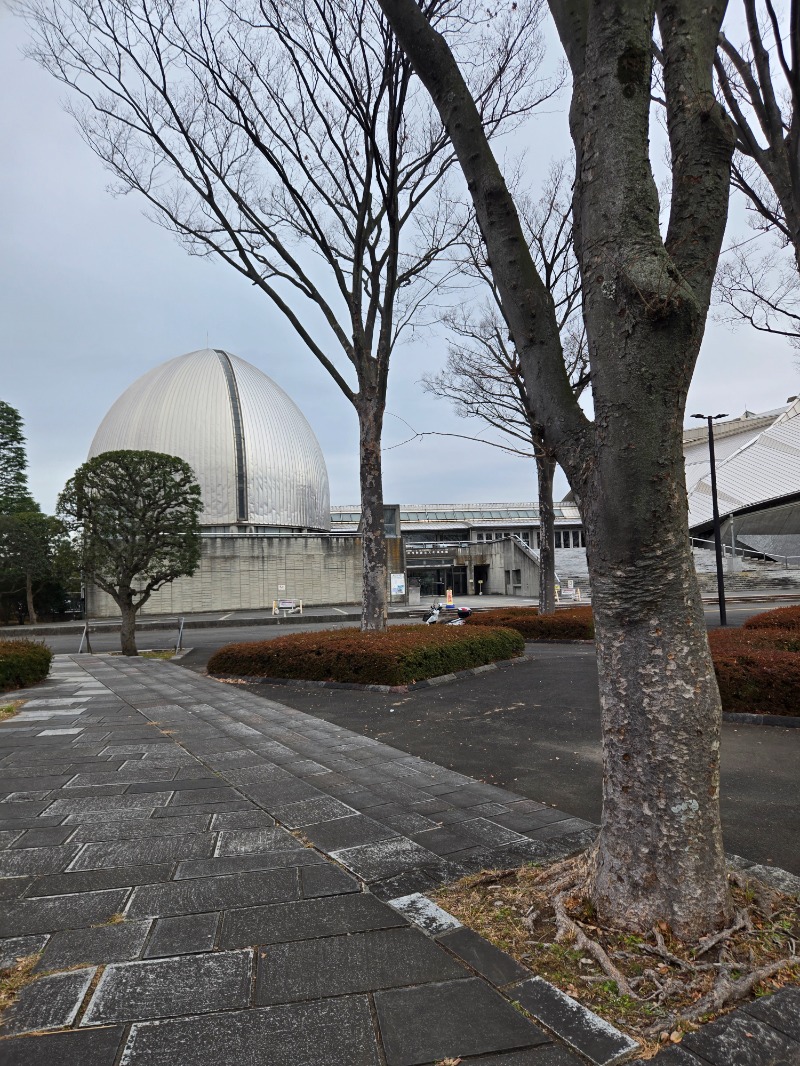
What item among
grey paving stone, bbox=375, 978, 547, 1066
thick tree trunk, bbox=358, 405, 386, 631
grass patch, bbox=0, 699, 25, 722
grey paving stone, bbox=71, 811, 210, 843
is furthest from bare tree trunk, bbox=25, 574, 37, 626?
grey paving stone, bbox=375, 978, 547, 1066

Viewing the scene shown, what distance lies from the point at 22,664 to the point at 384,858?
28.5 feet

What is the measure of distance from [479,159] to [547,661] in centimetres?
956

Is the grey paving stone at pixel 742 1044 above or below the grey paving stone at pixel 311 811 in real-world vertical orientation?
above

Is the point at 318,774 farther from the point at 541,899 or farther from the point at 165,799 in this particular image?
the point at 541,899

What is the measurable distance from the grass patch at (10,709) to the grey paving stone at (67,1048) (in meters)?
6.24

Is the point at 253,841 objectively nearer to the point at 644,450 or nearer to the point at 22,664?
the point at 644,450

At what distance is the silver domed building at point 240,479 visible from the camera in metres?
34.3

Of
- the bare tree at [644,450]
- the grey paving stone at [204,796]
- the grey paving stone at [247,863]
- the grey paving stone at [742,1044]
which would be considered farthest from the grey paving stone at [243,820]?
the grey paving stone at [742,1044]

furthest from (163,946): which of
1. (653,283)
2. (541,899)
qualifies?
(653,283)

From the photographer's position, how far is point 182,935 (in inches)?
101

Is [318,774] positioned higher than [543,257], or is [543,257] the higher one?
[543,257]

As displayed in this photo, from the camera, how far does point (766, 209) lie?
1042cm

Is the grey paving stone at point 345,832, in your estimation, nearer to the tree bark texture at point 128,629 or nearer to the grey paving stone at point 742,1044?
the grey paving stone at point 742,1044

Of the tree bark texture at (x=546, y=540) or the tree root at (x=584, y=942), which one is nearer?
the tree root at (x=584, y=942)
